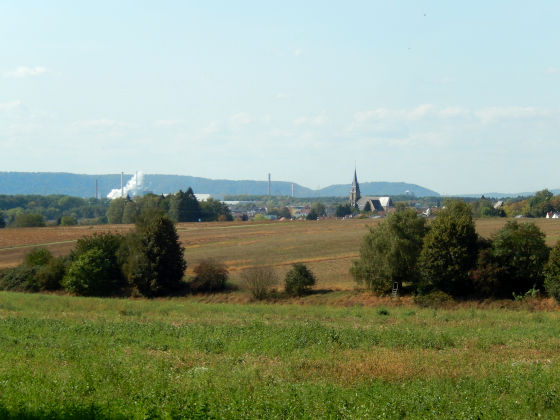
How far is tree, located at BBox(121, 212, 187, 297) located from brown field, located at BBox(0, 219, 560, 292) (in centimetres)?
492

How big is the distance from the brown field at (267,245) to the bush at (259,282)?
3858 mm

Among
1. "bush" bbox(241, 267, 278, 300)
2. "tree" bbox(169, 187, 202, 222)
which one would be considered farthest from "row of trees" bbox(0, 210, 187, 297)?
"tree" bbox(169, 187, 202, 222)

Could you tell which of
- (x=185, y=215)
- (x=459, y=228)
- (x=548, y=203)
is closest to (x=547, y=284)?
(x=459, y=228)

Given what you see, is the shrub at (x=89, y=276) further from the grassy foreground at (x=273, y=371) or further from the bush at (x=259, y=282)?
the grassy foreground at (x=273, y=371)

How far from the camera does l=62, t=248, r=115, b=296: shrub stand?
46.2 meters

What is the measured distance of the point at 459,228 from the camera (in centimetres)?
3925

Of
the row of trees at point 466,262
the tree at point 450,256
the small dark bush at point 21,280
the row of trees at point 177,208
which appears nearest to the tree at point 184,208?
the row of trees at point 177,208

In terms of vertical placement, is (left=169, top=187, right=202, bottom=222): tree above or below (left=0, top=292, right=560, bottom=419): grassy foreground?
above

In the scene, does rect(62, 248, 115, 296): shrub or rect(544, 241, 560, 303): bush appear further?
rect(62, 248, 115, 296): shrub

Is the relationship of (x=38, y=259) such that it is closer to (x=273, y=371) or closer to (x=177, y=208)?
(x=273, y=371)

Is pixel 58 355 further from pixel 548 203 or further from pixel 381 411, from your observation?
pixel 548 203

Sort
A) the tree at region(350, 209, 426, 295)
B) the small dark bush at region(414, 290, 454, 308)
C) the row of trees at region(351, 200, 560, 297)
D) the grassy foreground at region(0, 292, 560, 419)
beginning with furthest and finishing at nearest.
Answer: the tree at region(350, 209, 426, 295), the row of trees at region(351, 200, 560, 297), the small dark bush at region(414, 290, 454, 308), the grassy foreground at region(0, 292, 560, 419)

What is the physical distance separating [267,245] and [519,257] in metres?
36.0

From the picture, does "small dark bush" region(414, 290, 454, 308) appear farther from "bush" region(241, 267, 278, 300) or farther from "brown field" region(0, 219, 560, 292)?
"bush" region(241, 267, 278, 300)
